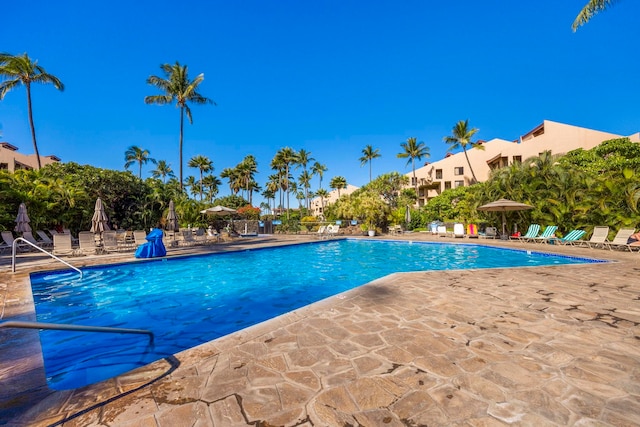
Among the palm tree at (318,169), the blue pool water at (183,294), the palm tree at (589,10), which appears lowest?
the blue pool water at (183,294)

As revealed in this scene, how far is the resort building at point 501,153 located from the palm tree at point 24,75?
41438mm

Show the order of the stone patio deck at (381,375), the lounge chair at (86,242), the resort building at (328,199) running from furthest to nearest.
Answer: the resort building at (328,199)
the lounge chair at (86,242)
the stone patio deck at (381,375)

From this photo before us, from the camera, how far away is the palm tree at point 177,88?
23.7 meters

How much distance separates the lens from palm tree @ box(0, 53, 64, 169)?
63.3ft

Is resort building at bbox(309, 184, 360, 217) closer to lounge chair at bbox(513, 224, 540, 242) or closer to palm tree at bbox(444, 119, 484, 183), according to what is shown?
palm tree at bbox(444, 119, 484, 183)

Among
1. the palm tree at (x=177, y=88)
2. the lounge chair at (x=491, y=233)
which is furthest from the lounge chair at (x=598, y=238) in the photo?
the palm tree at (x=177, y=88)

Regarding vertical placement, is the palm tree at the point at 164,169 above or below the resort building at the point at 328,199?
above

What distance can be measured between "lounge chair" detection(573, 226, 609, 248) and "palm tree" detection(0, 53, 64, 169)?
34.7 meters

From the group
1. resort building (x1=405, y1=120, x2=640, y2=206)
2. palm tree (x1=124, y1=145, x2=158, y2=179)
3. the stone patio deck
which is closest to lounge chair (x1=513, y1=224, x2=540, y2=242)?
the stone patio deck

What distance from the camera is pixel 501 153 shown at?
36.1 m

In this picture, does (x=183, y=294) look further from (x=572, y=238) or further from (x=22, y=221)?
(x=572, y=238)

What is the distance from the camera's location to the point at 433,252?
13766 mm

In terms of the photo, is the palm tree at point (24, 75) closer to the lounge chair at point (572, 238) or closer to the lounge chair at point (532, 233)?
the lounge chair at point (532, 233)

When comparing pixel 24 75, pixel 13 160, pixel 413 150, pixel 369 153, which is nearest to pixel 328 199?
pixel 369 153
